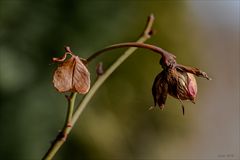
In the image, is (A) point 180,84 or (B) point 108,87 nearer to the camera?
(A) point 180,84

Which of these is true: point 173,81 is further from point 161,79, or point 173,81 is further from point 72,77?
point 72,77

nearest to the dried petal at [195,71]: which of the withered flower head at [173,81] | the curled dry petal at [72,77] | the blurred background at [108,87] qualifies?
the withered flower head at [173,81]

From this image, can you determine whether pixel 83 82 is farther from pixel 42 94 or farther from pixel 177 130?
pixel 177 130

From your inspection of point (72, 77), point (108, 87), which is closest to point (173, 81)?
point (72, 77)

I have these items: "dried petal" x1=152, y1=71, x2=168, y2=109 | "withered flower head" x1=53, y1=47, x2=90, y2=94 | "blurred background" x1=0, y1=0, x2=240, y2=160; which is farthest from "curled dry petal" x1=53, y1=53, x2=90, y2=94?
"blurred background" x1=0, y1=0, x2=240, y2=160

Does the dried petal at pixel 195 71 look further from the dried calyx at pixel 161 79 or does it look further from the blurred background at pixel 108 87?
the blurred background at pixel 108 87

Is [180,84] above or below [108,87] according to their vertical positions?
above

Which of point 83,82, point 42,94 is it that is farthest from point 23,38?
point 83,82

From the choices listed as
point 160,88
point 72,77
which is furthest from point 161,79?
point 72,77
